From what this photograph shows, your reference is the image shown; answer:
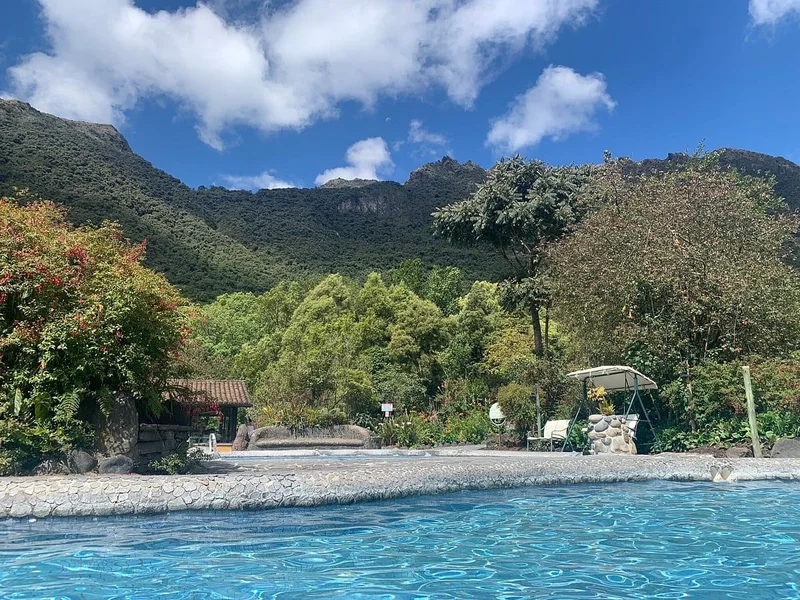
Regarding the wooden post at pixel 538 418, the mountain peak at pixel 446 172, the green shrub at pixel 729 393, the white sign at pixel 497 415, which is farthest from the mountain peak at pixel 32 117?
the green shrub at pixel 729 393

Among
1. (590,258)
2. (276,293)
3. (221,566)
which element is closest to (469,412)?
(590,258)

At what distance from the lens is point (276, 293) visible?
138ft

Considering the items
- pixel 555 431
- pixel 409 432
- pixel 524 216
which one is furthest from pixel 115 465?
pixel 524 216

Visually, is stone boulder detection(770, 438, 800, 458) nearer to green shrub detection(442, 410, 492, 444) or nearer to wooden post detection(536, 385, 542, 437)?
wooden post detection(536, 385, 542, 437)

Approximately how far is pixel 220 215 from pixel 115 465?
71.6 meters

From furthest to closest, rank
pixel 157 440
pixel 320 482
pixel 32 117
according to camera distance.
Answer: pixel 32 117 → pixel 157 440 → pixel 320 482

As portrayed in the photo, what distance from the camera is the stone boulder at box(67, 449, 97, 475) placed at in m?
8.47

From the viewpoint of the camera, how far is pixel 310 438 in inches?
802

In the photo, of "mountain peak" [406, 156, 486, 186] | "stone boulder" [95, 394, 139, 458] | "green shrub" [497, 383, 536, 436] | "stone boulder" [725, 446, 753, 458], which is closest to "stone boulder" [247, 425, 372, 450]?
"green shrub" [497, 383, 536, 436]

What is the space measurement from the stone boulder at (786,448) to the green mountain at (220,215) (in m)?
38.6

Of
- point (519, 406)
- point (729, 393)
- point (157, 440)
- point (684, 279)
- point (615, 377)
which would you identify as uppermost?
point (684, 279)

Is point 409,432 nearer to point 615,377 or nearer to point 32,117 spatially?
point 615,377

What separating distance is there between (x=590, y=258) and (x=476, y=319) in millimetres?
15562

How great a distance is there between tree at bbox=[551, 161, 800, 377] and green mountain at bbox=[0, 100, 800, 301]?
29.4 m
